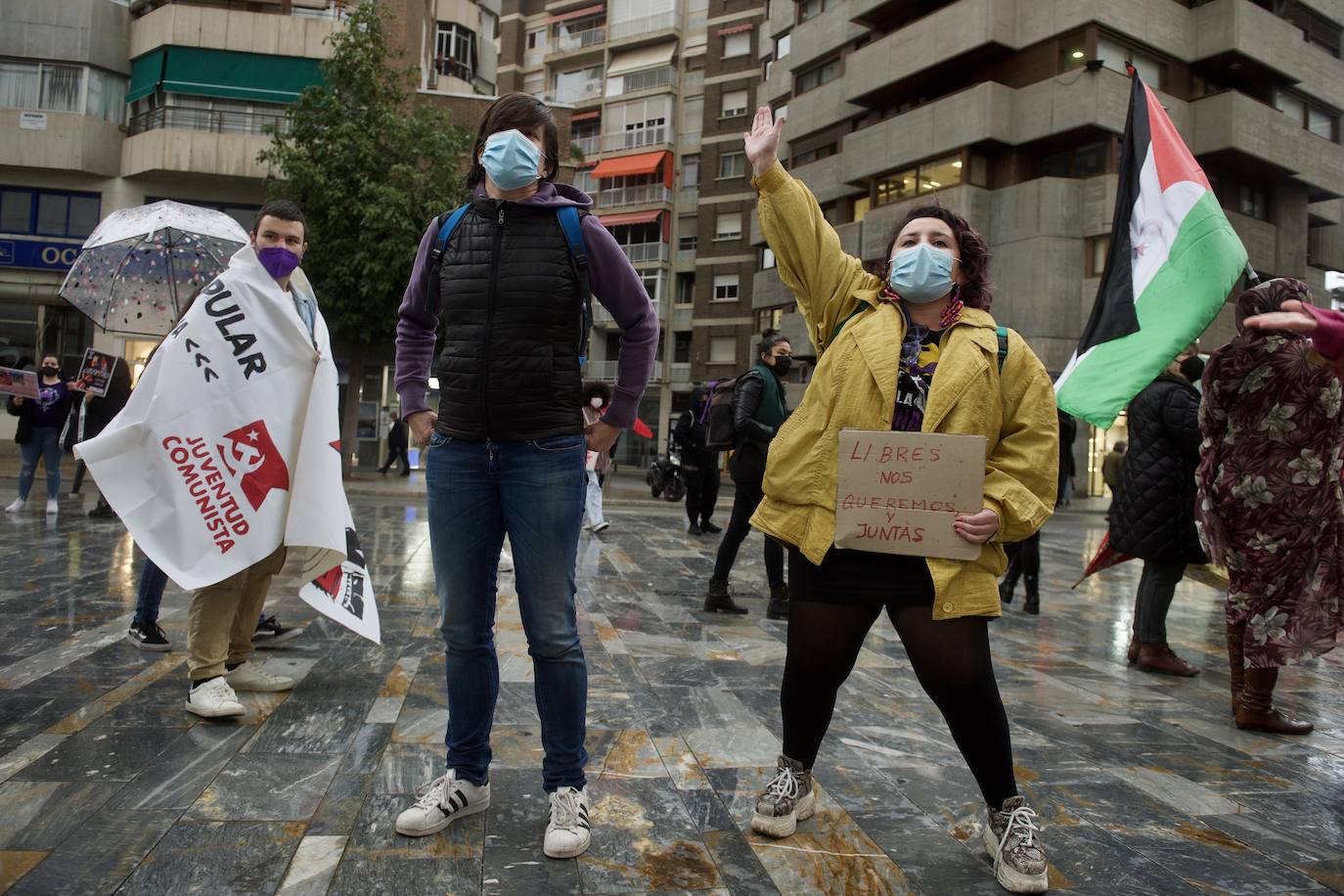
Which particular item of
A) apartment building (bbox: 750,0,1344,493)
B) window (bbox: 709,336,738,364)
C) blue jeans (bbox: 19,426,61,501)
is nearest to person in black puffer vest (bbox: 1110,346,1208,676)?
blue jeans (bbox: 19,426,61,501)

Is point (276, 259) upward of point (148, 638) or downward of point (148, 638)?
upward

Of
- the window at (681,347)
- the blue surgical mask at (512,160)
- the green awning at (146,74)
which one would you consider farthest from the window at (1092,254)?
the blue surgical mask at (512,160)

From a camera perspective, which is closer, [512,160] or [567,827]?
[567,827]

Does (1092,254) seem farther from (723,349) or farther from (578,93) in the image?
(578,93)

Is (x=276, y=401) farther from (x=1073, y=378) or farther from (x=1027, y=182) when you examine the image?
(x=1027, y=182)

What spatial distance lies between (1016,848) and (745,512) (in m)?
4.19

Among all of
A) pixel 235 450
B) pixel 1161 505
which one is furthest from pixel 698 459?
pixel 235 450

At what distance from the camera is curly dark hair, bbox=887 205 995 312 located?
2857 millimetres

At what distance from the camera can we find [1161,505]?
5273 mm

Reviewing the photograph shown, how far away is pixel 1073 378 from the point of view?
3988mm

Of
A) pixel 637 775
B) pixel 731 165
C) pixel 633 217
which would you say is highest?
pixel 731 165

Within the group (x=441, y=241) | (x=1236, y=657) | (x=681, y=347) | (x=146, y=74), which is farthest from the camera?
(x=681, y=347)

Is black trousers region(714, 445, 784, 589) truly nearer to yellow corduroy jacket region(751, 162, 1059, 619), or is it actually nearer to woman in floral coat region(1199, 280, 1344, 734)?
woman in floral coat region(1199, 280, 1344, 734)

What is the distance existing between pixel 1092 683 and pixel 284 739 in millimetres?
3980
